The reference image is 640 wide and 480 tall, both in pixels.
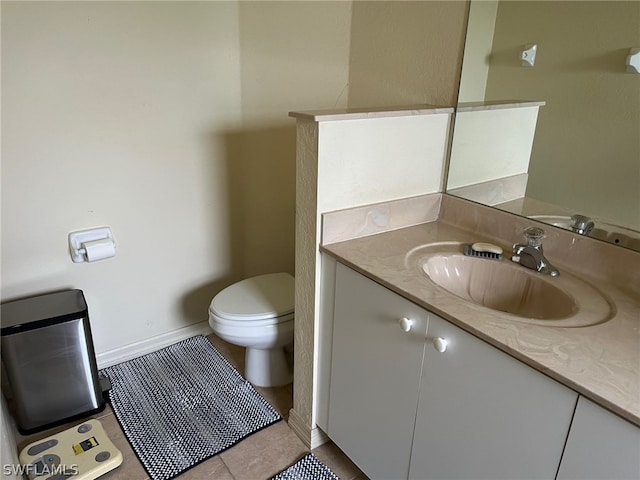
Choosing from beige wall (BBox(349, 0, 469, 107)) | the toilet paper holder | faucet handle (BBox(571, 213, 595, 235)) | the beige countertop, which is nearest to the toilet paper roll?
the toilet paper holder

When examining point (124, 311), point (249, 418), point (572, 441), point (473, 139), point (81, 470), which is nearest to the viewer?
point (572, 441)

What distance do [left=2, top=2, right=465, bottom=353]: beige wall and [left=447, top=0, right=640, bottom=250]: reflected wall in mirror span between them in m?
0.13

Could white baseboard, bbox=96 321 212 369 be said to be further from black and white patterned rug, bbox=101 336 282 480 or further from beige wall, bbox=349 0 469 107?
beige wall, bbox=349 0 469 107

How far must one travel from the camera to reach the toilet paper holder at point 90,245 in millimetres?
1891

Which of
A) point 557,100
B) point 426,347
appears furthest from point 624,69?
point 426,347

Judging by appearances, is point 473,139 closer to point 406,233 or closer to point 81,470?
point 406,233

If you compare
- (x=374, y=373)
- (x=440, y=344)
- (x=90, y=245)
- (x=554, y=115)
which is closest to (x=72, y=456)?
(x=90, y=245)

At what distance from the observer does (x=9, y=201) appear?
1.73 meters

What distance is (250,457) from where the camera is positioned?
1.72m

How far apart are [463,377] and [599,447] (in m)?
0.31

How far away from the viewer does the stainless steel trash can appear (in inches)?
66.4

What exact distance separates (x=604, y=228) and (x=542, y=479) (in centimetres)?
74

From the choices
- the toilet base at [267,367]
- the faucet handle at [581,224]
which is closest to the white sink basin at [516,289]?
the faucet handle at [581,224]

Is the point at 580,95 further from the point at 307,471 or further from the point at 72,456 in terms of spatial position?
the point at 72,456
